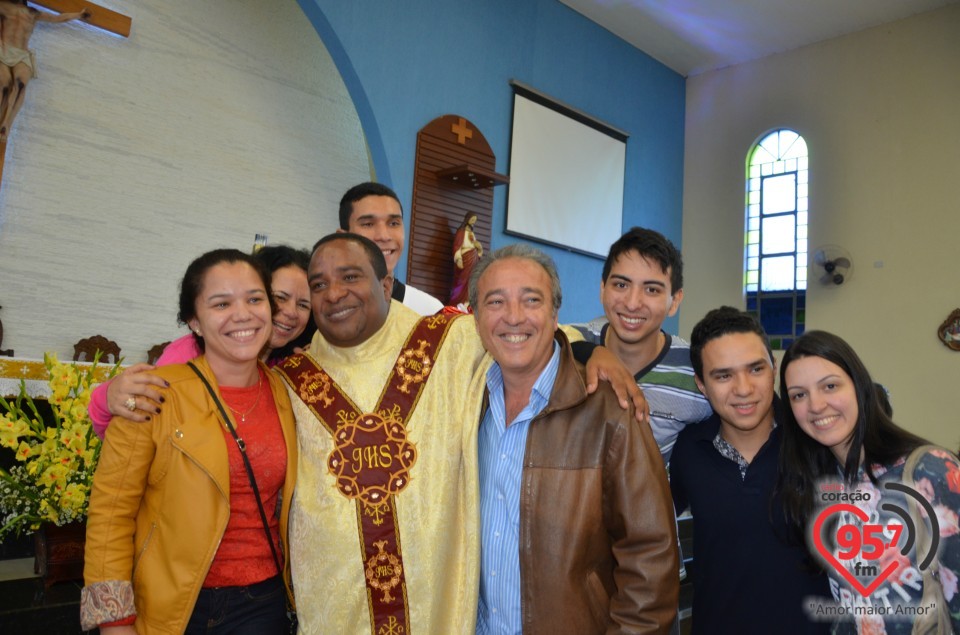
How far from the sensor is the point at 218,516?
1905mm

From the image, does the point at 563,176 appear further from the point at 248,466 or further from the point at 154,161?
the point at 248,466

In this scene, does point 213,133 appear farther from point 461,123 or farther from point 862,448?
point 862,448

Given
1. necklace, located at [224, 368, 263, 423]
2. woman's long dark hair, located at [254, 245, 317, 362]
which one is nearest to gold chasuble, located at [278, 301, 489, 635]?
necklace, located at [224, 368, 263, 423]

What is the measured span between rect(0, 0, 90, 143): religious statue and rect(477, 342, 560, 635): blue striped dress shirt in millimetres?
4705

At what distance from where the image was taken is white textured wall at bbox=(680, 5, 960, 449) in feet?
26.5

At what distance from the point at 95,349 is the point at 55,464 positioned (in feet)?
11.6

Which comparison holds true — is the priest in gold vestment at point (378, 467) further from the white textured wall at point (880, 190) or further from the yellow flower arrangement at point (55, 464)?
the white textured wall at point (880, 190)

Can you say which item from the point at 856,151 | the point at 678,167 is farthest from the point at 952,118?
the point at 678,167

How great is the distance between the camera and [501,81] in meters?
7.58

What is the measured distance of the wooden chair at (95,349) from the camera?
5.56m

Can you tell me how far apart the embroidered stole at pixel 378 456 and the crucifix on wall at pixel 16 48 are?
4079 millimetres

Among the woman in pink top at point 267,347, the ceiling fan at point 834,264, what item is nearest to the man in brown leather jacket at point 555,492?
the woman in pink top at point 267,347

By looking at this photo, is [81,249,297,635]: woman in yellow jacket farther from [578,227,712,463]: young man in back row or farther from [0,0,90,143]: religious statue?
[0,0,90,143]: religious statue

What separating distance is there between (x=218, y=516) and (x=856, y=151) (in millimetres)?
8721
